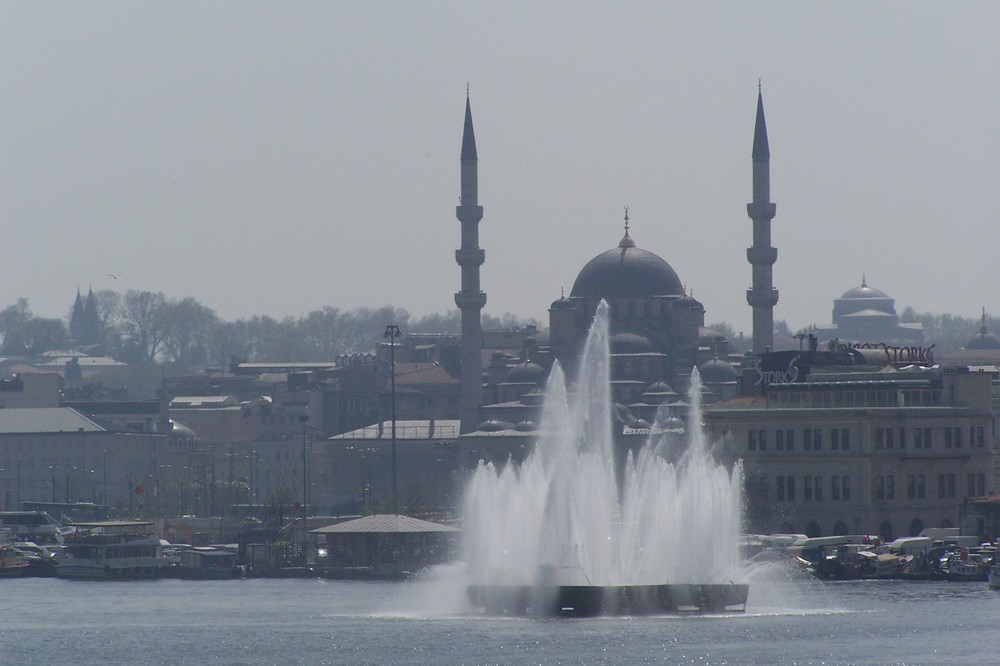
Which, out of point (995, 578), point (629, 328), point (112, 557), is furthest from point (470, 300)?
point (995, 578)

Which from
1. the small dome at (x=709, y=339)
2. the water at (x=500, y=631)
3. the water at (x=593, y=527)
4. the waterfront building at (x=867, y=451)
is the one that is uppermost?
the small dome at (x=709, y=339)

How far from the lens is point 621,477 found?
143 meters

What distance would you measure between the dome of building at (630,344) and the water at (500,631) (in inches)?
3342

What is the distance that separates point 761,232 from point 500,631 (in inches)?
3721

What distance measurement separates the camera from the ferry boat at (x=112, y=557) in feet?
363

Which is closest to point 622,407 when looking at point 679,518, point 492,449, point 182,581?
point 492,449

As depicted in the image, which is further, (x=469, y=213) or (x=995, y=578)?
(x=469, y=213)

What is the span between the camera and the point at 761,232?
163625mm

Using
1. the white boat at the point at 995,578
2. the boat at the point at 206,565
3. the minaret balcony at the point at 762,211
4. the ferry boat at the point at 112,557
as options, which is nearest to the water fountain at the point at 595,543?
the white boat at the point at 995,578

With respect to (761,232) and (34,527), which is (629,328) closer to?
(761,232)

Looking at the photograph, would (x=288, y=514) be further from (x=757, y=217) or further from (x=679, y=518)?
(x=679, y=518)

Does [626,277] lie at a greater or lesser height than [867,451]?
greater

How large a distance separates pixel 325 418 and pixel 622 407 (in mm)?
35376

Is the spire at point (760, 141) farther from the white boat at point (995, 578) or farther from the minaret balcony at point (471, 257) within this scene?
the white boat at point (995, 578)
